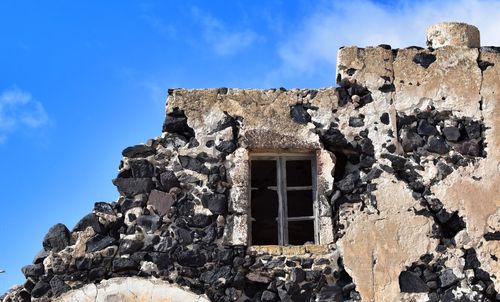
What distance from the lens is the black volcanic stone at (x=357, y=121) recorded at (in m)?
7.54

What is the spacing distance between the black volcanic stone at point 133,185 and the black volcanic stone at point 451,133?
255 centimetres

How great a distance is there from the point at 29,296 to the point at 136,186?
1251mm

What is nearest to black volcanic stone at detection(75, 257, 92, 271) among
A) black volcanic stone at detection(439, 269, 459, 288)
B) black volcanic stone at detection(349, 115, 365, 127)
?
black volcanic stone at detection(349, 115, 365, 127)

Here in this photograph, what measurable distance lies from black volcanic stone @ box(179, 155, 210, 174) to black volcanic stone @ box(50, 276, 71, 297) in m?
1.38

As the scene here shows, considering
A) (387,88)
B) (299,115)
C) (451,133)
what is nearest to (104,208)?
(299,115)

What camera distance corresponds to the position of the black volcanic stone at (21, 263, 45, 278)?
713 centimetres

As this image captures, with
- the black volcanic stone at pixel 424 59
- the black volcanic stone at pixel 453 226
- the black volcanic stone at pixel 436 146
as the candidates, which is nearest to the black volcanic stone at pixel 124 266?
the black volcanic stone at pixel 453 226

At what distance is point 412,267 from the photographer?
7121 millimetres

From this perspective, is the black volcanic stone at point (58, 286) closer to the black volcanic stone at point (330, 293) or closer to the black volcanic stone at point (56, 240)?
the black volcanic stone at point (56, 240)

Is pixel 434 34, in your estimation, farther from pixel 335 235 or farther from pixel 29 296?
pixel 29 296

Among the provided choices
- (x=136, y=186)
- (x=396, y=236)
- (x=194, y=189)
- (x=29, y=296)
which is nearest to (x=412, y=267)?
(x=396, y=236)

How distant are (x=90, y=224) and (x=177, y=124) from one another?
113 cm

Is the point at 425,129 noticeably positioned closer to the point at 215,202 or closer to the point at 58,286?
the point at 215,202

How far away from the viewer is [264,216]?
8.74m
